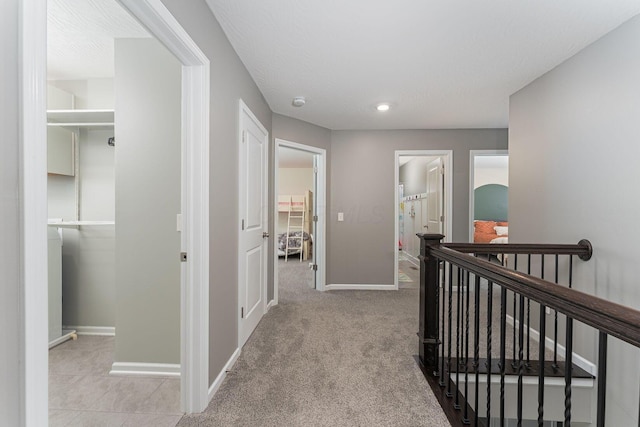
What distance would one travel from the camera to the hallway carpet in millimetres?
1625

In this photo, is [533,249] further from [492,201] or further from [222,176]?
[492,201]

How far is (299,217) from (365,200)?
3.66 meters

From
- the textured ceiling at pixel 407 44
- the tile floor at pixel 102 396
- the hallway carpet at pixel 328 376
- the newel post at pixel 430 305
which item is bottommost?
the tile floor at pixel 102 396

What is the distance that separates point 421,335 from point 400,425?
70cm

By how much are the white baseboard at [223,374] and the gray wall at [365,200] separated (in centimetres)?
216

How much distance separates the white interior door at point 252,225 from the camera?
238 centimetres

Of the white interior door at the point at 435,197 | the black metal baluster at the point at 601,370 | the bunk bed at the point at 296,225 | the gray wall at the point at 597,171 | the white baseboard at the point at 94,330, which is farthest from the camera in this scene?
the bunk bed at the point at 296,225

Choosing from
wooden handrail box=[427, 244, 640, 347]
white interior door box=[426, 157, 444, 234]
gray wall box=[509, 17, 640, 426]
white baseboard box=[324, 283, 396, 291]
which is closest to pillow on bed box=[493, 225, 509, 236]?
white interior door box=[426, 157, 444, 234]

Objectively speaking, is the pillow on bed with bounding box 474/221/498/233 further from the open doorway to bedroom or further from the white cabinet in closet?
the white cabinet in closet

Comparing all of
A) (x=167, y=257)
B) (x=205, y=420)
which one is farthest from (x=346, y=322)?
(x=167, y=257)

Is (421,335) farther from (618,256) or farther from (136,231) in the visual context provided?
(136,231)

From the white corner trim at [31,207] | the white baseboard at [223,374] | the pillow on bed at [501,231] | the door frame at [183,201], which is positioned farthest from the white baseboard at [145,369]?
the pillow on bed at [501,231]

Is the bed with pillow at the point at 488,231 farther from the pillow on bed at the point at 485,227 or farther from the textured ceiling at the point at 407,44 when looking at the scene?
the textured ceiling at the point at 407,44

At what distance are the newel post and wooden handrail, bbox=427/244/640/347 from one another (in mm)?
712
